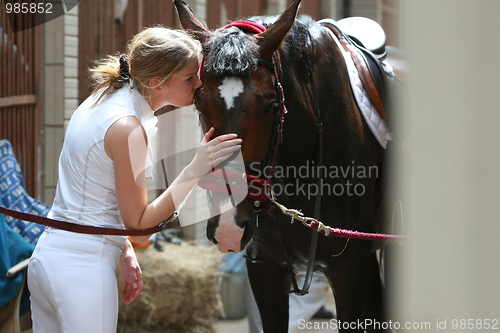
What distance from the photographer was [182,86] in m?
1.74

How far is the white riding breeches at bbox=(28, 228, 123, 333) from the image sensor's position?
5.14 feet

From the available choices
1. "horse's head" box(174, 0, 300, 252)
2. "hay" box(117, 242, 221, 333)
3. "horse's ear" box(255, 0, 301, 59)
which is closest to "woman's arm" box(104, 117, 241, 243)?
"horse's head" box(174, 0, 300, 252)

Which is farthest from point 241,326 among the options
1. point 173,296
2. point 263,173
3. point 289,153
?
point 263,173

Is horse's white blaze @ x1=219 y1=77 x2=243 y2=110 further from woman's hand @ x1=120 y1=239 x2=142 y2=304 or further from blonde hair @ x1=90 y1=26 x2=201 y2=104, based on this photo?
woman's hand @ x1=120 y1=239 x2=142 y2=304

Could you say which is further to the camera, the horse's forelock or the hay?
the hay

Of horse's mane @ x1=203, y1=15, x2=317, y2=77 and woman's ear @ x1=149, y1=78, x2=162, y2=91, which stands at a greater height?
horse's mane @ x1=203, y1=15, x2=317, y2=77

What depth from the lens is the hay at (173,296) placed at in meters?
3.88

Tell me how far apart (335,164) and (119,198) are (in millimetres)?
1014

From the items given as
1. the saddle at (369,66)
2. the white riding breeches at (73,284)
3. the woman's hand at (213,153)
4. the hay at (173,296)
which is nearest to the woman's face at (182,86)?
the woman's hand at (213,153)

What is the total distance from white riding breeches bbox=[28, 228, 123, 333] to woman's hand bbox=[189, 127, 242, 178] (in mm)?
390

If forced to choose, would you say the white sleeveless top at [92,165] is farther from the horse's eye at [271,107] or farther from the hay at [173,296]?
the hay at [173,296]

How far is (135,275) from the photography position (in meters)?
1.92

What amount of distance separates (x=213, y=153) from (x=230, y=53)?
389mm

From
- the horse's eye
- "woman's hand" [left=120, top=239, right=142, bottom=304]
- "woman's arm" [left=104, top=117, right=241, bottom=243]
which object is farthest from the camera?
"woman's hand" [left=120, top=239, right=142, bottom=304]
